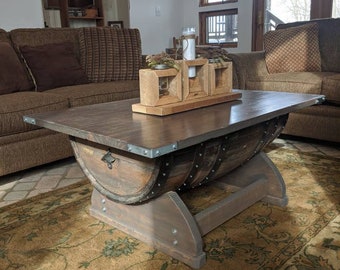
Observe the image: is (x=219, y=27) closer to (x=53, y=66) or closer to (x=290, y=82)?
(x=290, y=82)

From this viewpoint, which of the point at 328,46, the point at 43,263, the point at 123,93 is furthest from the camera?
the point at 328,46

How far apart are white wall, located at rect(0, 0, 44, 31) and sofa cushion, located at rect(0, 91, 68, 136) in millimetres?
2056

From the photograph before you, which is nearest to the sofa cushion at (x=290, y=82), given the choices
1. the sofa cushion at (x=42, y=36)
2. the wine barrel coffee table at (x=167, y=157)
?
the wine barrel coffee table at (x=167, y=157)

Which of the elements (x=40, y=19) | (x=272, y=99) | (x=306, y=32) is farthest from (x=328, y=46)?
(x=40, y=19)

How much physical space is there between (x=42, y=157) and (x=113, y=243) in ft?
3.32

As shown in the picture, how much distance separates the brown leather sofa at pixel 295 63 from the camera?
2695mm

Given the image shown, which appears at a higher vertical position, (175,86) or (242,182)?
(175,86)

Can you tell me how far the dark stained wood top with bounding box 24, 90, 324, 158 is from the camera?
1073mm

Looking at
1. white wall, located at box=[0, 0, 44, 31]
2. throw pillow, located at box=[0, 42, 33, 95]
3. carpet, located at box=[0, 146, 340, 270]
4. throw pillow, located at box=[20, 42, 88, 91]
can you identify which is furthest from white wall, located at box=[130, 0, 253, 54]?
carpet, located at box=[0, 146, 340, 270]

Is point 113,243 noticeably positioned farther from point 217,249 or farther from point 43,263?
point 217,249

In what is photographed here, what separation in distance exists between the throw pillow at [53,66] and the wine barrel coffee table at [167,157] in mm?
1159

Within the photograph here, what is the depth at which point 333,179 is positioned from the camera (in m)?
2.01

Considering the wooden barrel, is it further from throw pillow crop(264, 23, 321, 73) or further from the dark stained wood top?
throw pillow crop(264, 23, 321, 73)

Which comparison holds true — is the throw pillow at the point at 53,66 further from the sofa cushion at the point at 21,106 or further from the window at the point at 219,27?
the window at the point at 219,27
